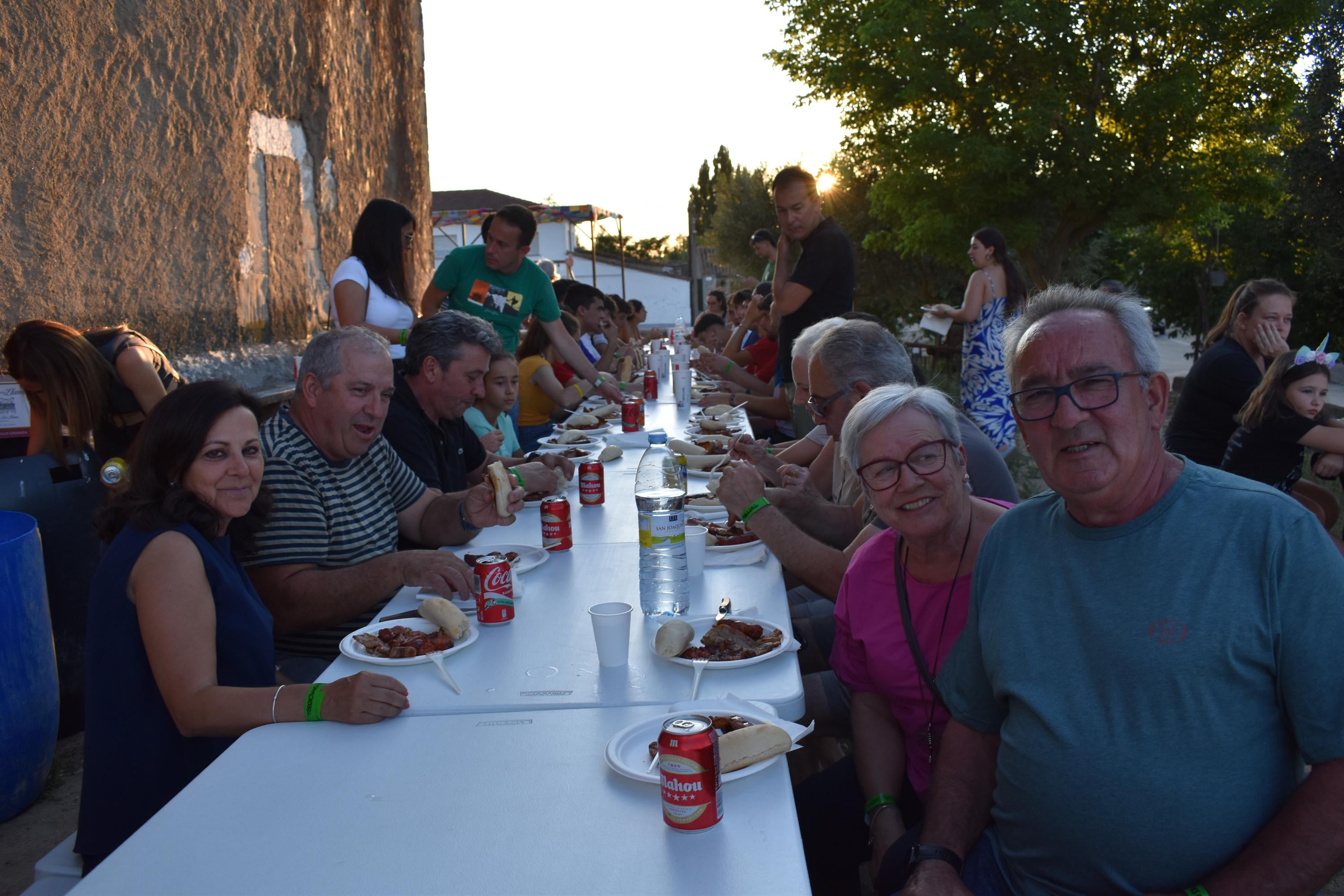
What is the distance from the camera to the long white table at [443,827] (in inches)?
49.8

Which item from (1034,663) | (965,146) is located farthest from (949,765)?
(965,146)

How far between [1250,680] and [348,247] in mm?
7469

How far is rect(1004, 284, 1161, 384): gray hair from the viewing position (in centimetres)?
167

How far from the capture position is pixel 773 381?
7.15m

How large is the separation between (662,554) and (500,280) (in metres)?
3.81

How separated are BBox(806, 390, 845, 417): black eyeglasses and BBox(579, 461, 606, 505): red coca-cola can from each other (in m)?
0.87

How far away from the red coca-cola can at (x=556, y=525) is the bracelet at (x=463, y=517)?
293 millimetres

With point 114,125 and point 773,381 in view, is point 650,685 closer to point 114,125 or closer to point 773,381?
point 114,125

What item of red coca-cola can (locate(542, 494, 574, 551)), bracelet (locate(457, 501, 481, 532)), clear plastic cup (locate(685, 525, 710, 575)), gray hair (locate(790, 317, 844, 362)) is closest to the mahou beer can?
clear plastic cup (locate(685, 525, 710, 575))

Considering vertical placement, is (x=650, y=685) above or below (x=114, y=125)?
below

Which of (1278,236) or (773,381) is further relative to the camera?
(1278,236)

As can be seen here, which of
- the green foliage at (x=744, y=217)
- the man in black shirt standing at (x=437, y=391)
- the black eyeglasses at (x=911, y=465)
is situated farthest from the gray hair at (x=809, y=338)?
the green foliage at (x=744, y=217)

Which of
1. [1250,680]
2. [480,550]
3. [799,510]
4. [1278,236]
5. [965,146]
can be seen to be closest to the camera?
[1250,680]

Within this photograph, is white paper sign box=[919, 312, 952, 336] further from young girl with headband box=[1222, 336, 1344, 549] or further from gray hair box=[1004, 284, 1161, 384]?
gray hair box=[1004, 284, 1161, 384]
